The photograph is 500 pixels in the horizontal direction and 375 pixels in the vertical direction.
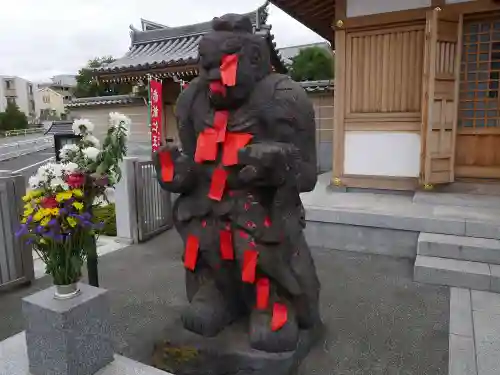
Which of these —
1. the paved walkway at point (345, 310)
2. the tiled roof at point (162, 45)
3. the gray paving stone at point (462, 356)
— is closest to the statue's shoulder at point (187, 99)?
the paved walkway at point (345, 310)

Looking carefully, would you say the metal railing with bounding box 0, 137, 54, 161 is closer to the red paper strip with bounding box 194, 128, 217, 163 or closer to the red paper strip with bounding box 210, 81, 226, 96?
the red paper strip with bounding box 194, 128, 217, 163

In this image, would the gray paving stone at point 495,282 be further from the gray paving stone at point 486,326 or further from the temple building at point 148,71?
the temple building at point 148,71

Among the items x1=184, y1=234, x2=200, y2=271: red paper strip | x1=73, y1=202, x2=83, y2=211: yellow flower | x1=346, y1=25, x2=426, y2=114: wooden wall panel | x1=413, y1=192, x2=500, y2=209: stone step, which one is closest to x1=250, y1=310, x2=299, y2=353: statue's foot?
x1=184, y1=234, x2=200, y2=271: red paper strip

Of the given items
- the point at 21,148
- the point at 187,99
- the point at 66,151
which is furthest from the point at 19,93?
the point at 187,99

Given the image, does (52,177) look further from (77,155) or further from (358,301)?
(358,301)

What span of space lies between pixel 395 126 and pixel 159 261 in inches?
146

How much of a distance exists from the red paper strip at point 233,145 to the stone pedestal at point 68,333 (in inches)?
38.8

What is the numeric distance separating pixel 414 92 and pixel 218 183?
14.1 ft

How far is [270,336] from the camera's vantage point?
2297 mm

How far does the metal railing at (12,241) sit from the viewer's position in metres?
3.73

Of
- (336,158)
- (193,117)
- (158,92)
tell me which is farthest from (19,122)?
(193,117)

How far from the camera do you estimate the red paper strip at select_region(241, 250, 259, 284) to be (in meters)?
2.30

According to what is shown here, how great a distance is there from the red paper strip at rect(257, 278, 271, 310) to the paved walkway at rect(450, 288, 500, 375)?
121cm

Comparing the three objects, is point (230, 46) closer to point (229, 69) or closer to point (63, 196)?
point (229, 69)
